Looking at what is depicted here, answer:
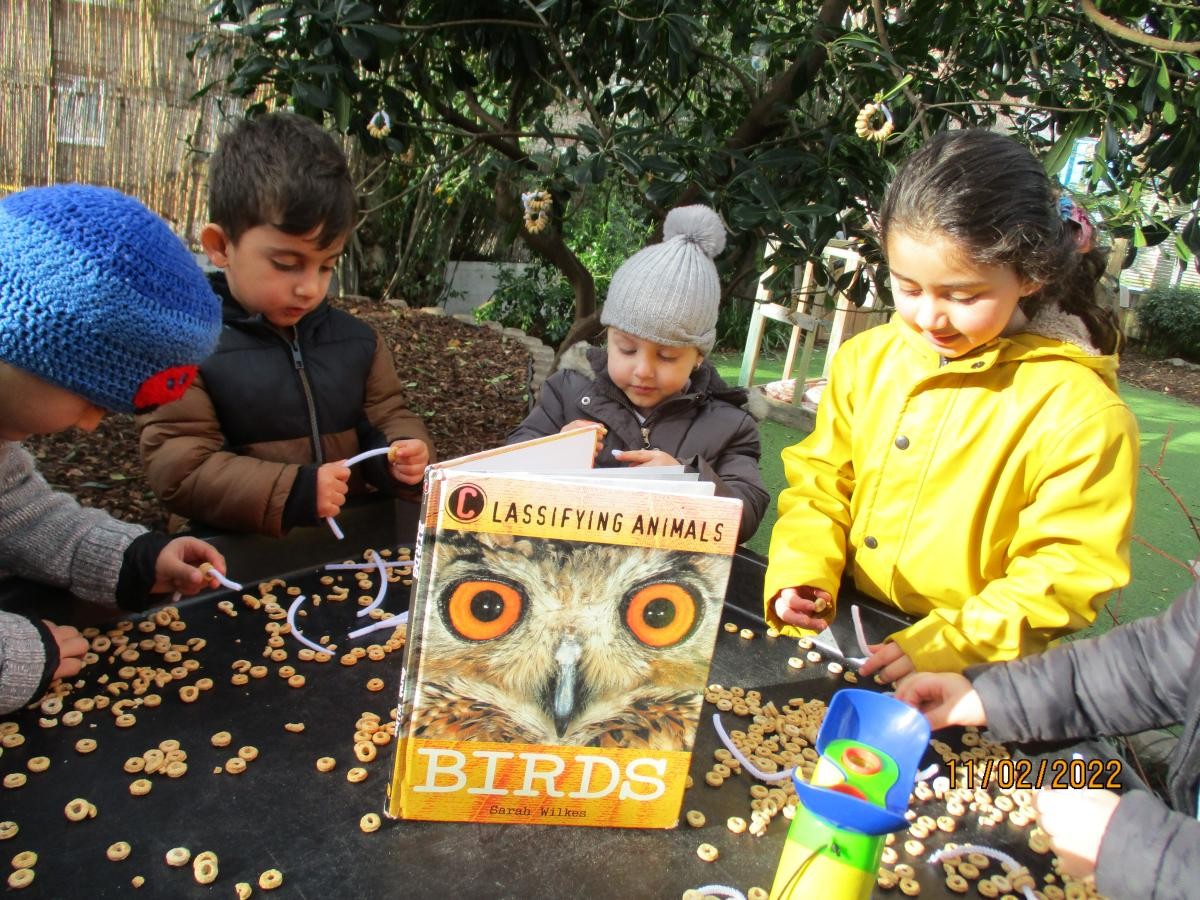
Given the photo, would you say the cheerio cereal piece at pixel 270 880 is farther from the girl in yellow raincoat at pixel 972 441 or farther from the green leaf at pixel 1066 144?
the green leaf at pixel 1066 144

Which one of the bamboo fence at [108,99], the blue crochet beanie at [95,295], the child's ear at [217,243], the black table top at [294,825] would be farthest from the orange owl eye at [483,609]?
the bamboo fence at [108,99]

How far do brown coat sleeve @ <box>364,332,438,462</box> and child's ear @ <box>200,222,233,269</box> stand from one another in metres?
0.39

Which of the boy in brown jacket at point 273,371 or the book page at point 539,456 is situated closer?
the book page at point 539,456

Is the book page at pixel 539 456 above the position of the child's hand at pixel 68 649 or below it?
above

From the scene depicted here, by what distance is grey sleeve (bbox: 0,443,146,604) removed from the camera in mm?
1313

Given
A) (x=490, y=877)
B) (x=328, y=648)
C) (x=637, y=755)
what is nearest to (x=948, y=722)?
(x=637, y=755)

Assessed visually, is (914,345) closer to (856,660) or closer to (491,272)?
(856,660)

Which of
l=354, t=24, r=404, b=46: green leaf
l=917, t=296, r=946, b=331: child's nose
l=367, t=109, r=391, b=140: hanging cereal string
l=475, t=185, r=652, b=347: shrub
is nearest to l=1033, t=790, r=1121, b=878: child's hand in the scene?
l=917, t=296, r=946, b=331: child's nose

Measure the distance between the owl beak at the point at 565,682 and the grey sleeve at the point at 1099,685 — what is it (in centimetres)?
61

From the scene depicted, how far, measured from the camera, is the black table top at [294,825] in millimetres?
895

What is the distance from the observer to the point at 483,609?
3.05ft

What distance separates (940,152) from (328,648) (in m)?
1.25

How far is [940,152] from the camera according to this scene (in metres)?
1.51
